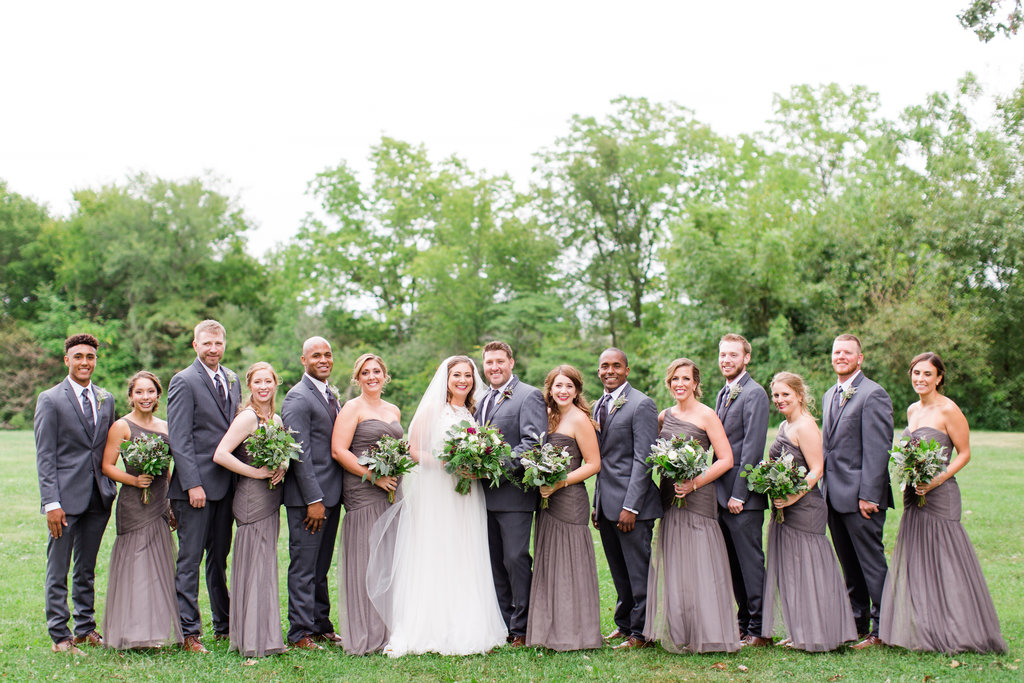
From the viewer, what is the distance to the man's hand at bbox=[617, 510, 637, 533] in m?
7.07

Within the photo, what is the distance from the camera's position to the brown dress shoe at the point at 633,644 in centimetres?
707

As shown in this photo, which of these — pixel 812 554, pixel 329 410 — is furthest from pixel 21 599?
pixel 812 554

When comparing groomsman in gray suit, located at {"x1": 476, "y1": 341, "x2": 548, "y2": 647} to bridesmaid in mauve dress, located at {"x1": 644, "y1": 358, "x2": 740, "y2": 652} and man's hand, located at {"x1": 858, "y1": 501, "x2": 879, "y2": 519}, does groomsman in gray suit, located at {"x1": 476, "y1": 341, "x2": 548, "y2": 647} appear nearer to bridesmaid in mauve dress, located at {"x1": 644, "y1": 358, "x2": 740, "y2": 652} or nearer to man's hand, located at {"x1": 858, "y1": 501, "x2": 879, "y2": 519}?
bridesmaid in mauve dress, located at {"x1": 644, "y1": 358, "x2": 740, "y2": 652}

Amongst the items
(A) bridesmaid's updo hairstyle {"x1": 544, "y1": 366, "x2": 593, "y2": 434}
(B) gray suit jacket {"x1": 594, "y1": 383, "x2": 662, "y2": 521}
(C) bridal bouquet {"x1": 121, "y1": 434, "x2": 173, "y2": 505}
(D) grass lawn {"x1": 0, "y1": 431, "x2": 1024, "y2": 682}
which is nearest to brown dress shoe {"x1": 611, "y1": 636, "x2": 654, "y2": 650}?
(D) grass lawn {"x1": 0, "y1": 431, "x2": 1024, "y2": 682}

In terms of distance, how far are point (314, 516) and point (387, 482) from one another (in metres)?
0.67

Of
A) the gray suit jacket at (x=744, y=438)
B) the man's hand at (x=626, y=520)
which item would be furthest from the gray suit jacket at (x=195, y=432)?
the gray suit jacket at (x=744, y=438)

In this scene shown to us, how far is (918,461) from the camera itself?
6.77 meters

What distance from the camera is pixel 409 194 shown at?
4309 centimetres

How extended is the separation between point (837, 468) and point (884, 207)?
25.1 metres

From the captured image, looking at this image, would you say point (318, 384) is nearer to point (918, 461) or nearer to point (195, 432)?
point (195, 432)

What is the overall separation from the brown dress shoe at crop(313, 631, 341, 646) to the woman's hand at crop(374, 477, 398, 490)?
4.55 feet

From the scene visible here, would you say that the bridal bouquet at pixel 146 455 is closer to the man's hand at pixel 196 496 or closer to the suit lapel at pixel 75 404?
the man's hand at pixel 196 496

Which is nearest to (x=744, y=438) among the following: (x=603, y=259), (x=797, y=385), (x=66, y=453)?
(x=797, y=385)

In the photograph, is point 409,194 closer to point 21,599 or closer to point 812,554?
point 21,599
